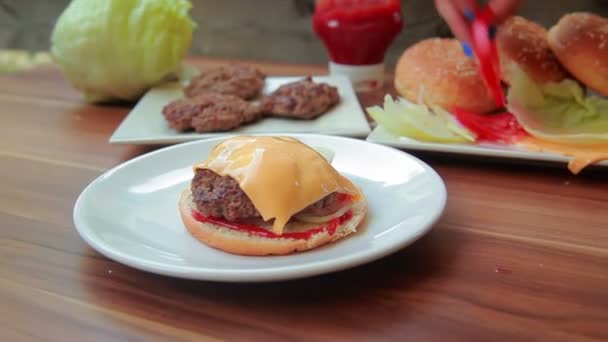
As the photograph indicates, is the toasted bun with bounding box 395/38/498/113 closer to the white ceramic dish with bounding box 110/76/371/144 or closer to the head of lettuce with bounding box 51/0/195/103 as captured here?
the white ceramic dish with bounding box 110/76/371/144

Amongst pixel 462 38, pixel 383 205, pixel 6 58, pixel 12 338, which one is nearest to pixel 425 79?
pixel 462 38

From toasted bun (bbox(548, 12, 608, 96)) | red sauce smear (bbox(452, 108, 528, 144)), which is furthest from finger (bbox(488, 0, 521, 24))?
red sauce smear (bbox(452, 108, 528, 144))

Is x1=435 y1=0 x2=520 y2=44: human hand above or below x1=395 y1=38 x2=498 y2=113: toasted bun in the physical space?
above

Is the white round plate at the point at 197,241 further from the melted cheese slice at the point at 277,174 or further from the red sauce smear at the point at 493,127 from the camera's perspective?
the red sauce smear at the point at 493,127

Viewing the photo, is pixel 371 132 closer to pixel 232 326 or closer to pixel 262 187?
pixel 262 187

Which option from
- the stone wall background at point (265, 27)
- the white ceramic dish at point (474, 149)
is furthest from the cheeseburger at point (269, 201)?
the stone wall background at point (265, 27)

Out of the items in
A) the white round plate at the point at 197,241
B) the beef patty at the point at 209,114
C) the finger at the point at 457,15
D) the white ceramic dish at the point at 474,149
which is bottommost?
the white ceramic dish at the point at 474,149
